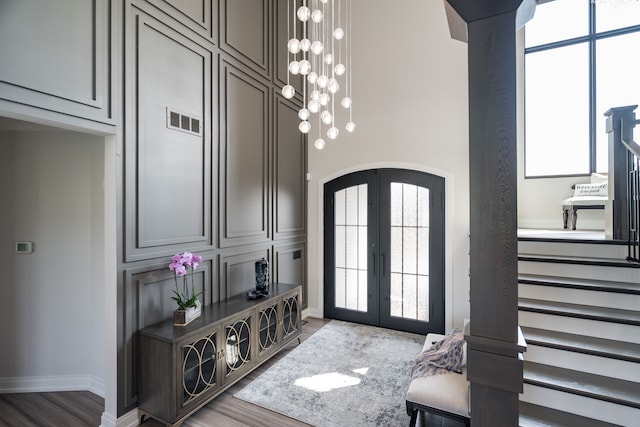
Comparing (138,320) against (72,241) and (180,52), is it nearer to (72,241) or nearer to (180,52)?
(72,241)

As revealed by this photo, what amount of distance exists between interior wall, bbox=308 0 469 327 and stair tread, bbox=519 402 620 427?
209cm

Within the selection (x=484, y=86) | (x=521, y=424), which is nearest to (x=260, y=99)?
(x=484, y=86)

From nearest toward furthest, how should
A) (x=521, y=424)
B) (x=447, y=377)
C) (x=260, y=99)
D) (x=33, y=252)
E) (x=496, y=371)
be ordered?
(x=496, y=371)
(x=521, y=424)
(x=447, y=377)
(x=33, y=252)
(x=260, y=99)

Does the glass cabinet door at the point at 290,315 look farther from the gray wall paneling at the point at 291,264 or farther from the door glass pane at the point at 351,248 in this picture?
the door glass pane at the point at 351,248

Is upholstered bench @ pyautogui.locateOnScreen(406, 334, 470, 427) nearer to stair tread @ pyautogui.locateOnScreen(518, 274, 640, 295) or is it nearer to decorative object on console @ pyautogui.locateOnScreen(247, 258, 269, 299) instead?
stair tread @ pyautogui.locateOnScreen(518, 274, 640, 295)

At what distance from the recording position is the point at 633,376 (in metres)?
1.97

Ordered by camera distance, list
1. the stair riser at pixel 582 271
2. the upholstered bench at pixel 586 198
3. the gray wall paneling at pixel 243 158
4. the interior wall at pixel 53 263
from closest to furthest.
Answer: the stair riser at pixel 582 271, the interior wall at pixel 53 263, the gray wall paneling at pixel 243 158, the upholstered bench at pixel 586 198

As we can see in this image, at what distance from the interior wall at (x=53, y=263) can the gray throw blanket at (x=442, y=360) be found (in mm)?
2968

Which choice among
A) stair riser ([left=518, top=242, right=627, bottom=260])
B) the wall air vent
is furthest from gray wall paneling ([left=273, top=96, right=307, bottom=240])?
stair riser ([left=518, top=242, right=627, bottom=260])

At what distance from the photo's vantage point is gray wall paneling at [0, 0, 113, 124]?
1.80 metres

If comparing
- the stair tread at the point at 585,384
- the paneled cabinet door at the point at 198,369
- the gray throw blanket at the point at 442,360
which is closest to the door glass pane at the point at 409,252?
the gray throw blanket at the point at 442,360

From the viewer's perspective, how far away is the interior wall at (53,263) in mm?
2783

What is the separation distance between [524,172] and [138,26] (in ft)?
17.8

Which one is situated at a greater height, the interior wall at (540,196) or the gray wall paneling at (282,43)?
the gray wall paneling at (282,43)
